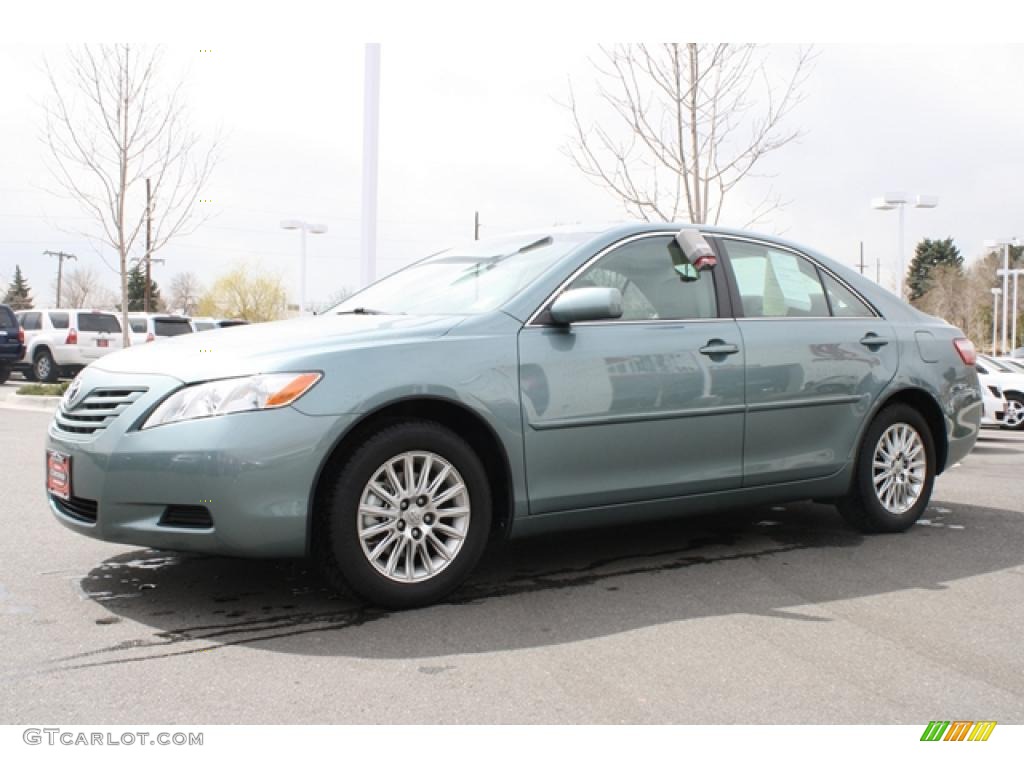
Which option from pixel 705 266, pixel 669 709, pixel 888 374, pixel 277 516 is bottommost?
pixel 669 709

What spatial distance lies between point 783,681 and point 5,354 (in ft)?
77.0

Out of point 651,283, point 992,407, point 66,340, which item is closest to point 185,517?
point 651,283

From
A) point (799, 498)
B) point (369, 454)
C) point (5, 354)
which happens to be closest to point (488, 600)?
point (369, 454)

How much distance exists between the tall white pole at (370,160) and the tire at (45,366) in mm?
14197

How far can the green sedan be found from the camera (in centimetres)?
411

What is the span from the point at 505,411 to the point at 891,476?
2717mm

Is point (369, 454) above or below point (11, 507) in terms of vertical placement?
above

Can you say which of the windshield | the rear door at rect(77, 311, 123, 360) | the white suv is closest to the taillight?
the windshield

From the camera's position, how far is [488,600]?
181 inches

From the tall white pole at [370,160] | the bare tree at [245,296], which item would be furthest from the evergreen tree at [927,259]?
the tall white pole at [370,160]

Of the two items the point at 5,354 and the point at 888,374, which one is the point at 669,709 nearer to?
the point at 888,374

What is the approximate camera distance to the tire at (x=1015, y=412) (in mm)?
16875

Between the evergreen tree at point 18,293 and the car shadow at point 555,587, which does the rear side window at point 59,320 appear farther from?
the evergreen tree at point 18,293
